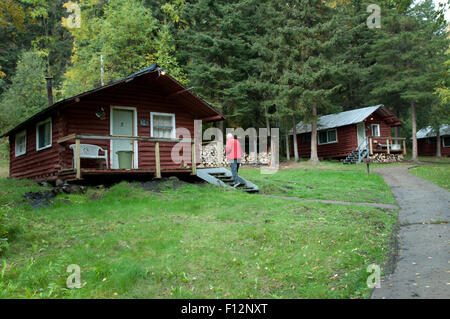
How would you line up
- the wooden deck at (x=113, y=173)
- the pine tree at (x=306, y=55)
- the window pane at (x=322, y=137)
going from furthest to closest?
the window pane at (x=322, y=137) < the pine tree at (x=306, y=55) < the wooden deck at (x=113, y=173)

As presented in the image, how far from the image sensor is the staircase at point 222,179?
40.9 ft

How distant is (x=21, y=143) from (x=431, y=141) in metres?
40.0

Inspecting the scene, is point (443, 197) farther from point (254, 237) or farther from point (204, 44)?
point (204, 44)

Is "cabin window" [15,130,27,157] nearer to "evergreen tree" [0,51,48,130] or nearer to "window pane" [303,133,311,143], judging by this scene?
"evergreen tree" [0,51,48,130]

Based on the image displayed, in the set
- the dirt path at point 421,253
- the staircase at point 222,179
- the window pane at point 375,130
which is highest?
the window pane at point 375,130

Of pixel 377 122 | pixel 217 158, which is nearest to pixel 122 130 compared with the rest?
pixel 217 158

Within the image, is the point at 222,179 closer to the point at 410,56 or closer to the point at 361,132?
the point at 361,132

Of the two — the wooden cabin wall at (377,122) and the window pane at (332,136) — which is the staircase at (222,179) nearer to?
the window pane at (332,136)

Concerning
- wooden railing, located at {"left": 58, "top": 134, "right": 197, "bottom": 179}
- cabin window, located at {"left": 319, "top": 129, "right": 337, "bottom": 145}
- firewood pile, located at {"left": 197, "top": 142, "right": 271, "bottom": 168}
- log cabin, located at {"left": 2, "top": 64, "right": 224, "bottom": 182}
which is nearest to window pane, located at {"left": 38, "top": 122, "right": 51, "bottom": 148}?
log cabin, located at {"left": 2, "top": 64, "right": 224, "bottom": 182}

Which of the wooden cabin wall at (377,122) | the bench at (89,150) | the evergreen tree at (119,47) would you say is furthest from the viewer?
the wooden cabin wall at (377,122)

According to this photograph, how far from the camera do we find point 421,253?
544 cm

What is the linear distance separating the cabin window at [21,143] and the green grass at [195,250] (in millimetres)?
9150

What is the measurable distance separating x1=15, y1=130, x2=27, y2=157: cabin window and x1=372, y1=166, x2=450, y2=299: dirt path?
16437 mm

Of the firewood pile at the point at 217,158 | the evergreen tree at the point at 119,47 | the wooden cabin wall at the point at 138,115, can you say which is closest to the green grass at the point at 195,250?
the wooden cabin wall at the point at 138,115
